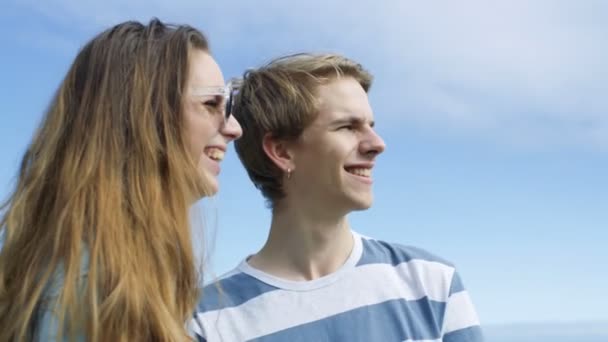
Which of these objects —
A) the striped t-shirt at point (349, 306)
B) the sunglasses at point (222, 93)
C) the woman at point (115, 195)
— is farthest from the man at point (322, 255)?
the woman at point (115, 195)

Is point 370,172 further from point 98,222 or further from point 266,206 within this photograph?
point 98,222

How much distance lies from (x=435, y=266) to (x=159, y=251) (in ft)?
6.31

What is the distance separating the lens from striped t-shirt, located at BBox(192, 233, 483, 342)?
3984 millimetres

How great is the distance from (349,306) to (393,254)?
47 centimetres

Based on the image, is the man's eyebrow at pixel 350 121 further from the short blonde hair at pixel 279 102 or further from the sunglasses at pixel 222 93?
the sunglasses at pixel 222 93

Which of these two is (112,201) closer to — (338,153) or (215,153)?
(215,153)

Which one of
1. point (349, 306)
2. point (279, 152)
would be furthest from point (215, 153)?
point (349, 306)

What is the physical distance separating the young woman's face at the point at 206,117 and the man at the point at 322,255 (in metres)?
0.86

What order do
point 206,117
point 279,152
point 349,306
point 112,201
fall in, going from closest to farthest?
point 112,201, point 206,117, point 349,306, point 279,152

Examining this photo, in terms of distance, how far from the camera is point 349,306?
13.3 ft

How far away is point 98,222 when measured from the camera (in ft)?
8.87

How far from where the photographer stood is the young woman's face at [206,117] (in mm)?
3219

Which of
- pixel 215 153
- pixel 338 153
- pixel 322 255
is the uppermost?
pixel 338 153

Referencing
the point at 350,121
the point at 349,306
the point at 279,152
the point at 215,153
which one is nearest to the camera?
the point at 215,153
